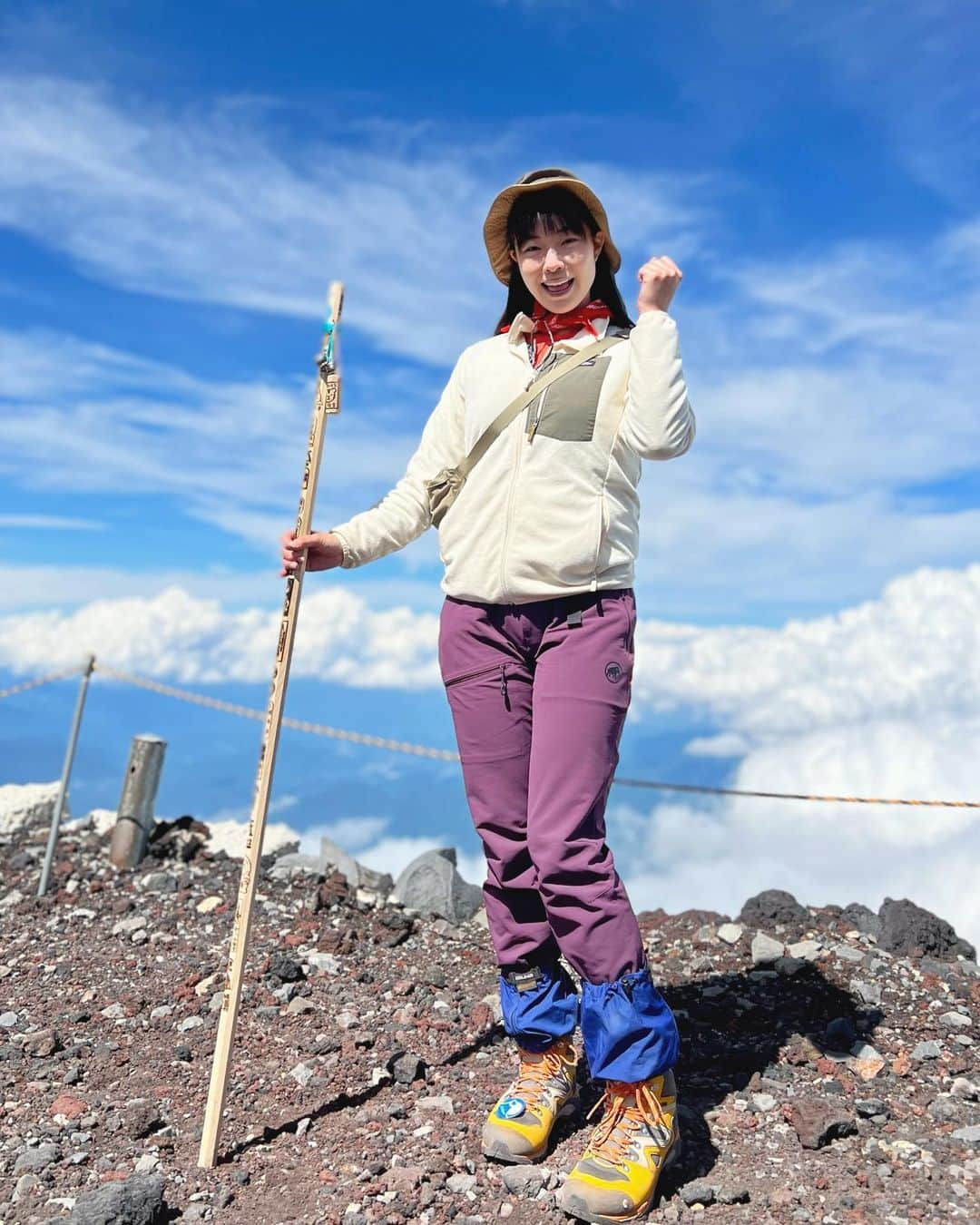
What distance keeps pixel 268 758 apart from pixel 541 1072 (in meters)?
1.55

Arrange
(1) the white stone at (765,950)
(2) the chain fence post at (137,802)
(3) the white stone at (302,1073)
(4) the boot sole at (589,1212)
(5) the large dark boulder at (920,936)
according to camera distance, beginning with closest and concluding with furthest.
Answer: (4) the boot sole at (589,1212)
(3) the white stone at (302,1073)
(1) the white stone at (765,950)
(5) the large dark boulder at (920,936)
(2) the chain fence post at (137,802)

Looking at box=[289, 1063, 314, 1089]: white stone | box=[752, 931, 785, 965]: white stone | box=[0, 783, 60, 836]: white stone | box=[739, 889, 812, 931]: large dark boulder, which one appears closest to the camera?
box=[289, 1063, 314, 1089]: white stone

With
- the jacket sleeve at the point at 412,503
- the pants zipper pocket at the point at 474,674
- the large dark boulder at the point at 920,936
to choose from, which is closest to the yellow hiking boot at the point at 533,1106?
the pants zipper pocket at the point at 474,674

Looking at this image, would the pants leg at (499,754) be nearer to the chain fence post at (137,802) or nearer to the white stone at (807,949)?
the white stone at (807,949)

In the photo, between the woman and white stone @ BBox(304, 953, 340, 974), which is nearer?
the woman

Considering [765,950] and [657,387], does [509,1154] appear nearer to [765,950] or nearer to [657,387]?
[765,950]

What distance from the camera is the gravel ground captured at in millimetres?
3764

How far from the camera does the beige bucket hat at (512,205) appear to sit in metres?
3.85

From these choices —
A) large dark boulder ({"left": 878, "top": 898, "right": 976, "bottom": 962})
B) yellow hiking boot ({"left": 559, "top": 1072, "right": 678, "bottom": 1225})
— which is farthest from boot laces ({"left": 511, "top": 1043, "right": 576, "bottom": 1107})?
large dark boulder ({"left": 878, "top": 898, "right": 976, "bottom": 962})

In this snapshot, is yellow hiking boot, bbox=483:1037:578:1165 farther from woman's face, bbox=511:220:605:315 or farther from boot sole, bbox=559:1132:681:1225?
woman's face, bbox=511:220:605:315

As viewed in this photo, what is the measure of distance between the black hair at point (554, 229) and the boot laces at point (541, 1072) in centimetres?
274

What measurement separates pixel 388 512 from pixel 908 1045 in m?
3.33

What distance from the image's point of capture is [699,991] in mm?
5410

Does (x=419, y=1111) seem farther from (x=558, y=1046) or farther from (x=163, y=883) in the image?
(x=163, y=883)
